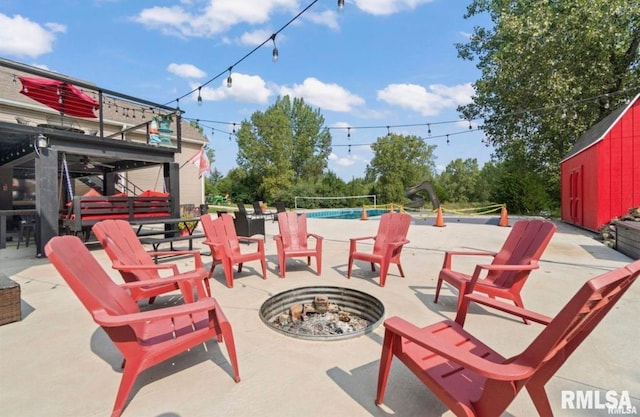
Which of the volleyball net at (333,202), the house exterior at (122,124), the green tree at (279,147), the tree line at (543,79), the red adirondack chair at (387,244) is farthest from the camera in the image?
the green tree at (279,147)

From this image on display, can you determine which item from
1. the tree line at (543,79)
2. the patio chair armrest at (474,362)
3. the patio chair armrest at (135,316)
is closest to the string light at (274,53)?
the patio chair armrest at (135,316)

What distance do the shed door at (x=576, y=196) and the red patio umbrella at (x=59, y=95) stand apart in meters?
14.4

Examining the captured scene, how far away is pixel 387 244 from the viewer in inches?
176

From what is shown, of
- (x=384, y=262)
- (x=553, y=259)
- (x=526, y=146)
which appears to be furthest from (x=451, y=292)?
(x=526, y=146)

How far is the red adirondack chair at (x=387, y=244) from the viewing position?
Answer: 4.19 m

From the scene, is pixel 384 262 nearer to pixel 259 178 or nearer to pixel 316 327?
pixel 316 327

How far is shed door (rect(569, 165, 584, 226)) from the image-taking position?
388 inches

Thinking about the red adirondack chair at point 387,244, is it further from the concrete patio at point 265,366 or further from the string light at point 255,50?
the string light at point 255,50

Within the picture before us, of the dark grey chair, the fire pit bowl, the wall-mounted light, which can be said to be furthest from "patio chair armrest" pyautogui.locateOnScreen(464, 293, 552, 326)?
the wall-mounted light

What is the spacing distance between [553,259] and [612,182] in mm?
4590

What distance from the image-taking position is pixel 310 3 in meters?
4.78

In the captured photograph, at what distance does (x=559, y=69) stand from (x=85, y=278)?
16833 millimetres

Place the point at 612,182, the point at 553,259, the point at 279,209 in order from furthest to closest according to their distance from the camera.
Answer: the point at 279,209 → the point at 612,182 → the point at 553,259

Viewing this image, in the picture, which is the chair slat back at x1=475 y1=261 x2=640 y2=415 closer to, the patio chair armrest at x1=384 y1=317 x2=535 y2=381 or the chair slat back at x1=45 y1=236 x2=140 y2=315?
the patio chair armrest at x1=384 y1=317 x2=535 y2=381
